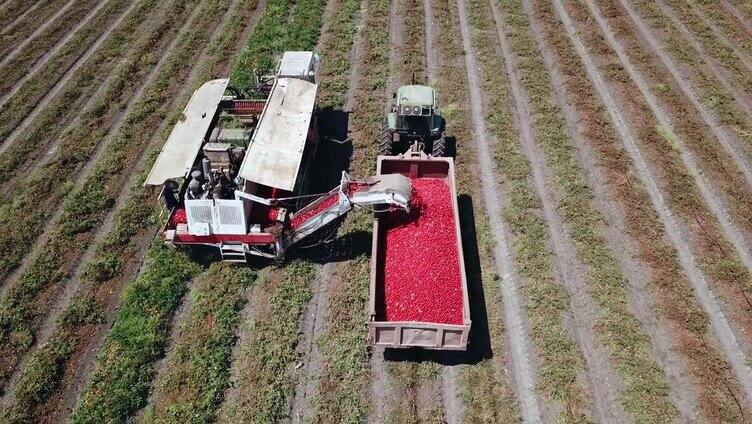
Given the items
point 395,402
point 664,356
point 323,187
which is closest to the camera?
point 395,402

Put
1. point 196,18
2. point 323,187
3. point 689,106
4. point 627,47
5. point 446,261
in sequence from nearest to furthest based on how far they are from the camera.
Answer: point 446,261, point 323,187, point 689,106, point 627,47, point 196,18

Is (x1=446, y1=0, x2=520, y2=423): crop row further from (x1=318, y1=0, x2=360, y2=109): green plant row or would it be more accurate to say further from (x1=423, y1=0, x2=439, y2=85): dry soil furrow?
(x1=318, y1=0, x2=360, y2=109): green plant row

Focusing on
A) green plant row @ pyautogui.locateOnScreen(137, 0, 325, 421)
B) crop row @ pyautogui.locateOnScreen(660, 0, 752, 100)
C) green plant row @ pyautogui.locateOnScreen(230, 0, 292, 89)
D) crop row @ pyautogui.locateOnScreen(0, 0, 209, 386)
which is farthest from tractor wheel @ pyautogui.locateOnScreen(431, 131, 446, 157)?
crop row @ pyautogui.locateOnScreen(660, 0, 752, 100)

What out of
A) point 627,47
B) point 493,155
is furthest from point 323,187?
point 627,47

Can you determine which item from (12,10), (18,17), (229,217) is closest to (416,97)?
(229,217)

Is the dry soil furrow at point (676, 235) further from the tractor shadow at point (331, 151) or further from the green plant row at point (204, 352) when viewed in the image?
the green plant row at point (204, 352)

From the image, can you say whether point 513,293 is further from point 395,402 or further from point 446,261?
point 395,402

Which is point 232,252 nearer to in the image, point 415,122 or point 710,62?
point 415,122
